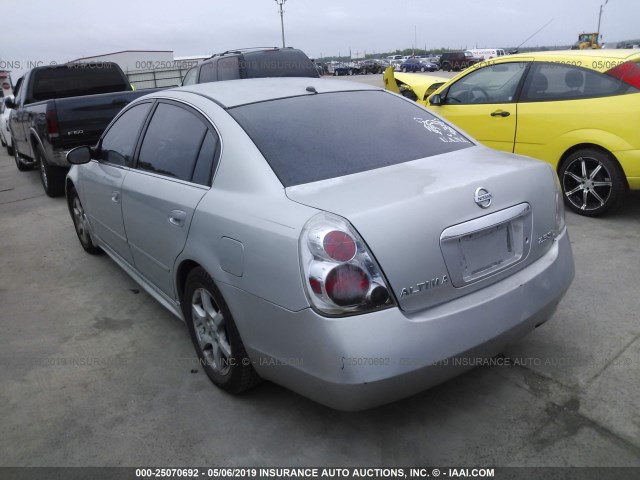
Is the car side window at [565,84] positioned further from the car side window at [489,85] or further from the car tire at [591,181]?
the car tire at [591,181]

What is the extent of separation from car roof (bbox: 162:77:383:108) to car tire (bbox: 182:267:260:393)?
3.28 ft

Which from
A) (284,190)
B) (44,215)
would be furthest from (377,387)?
(44,215)

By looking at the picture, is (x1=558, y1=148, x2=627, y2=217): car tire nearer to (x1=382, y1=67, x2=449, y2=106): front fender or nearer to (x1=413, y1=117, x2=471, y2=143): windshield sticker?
(x1=413, y1=117, x2=471, y2=143): windshield sticker

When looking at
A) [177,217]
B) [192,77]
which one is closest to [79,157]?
[177,217]

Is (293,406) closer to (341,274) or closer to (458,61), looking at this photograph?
(341,274)

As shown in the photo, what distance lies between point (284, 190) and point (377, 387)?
→ 3.01ft

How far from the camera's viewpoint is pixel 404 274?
2.04 metres

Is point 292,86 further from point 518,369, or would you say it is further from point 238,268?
point 518,369

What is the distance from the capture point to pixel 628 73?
479 centimetres

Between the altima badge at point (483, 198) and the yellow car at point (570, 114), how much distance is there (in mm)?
3230

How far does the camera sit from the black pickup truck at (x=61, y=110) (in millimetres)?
6863

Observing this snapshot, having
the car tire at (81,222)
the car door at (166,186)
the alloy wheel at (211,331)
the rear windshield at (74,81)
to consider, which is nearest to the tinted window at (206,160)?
the car door at (166,186)

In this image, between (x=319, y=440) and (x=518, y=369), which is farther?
(x=518, y=369)

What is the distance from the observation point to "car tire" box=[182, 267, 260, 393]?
252cm
